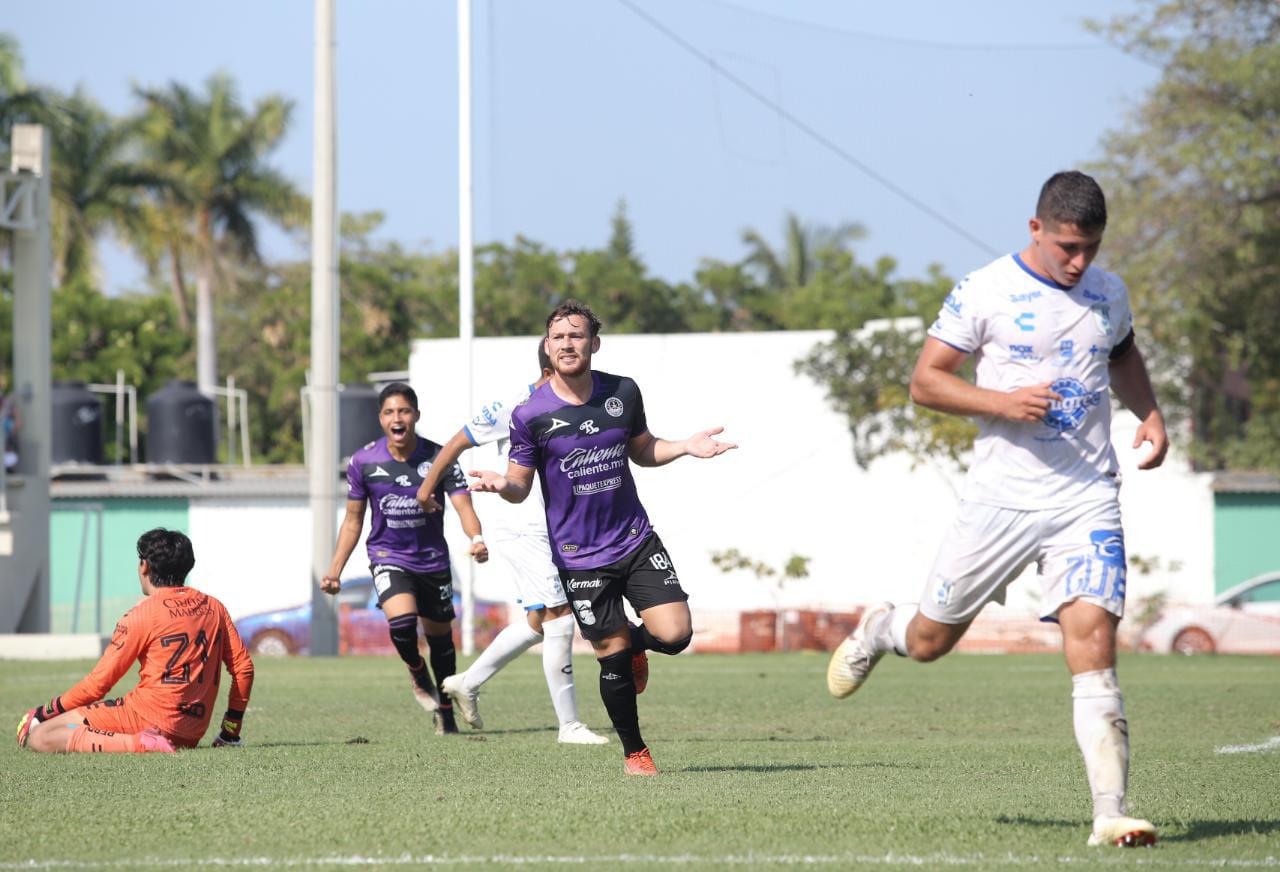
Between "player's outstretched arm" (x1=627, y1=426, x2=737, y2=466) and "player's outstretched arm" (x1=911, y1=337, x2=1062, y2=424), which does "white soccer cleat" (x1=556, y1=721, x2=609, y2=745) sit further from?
"player's outstretched arm" (x1=911, y1=337, x2=1062, y2=424)

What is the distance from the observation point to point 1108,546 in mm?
6000

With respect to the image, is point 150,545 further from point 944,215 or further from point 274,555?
point 944,215

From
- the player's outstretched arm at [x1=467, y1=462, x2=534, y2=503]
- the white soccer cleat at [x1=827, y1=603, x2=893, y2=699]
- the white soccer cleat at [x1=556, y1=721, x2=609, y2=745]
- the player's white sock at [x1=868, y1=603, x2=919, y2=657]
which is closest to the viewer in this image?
the player's white sock at [x1=868, y1=603, x2=919, y2=657]

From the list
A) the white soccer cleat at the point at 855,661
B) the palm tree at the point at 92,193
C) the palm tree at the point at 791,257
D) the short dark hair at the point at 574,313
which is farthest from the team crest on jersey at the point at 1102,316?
the palm tree at the point at 791,257

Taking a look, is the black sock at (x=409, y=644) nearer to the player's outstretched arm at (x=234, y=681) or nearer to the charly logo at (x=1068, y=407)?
the player's outstretched arm at (x=234, y=681)

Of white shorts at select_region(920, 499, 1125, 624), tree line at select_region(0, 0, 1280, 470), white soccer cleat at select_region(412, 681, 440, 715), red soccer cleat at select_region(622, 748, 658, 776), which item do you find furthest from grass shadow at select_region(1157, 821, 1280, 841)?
tree line at select_region(0, 0, 1280, 470)

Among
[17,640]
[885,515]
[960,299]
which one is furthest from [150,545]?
[885,515]

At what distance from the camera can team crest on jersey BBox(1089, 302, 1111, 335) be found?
6090mm

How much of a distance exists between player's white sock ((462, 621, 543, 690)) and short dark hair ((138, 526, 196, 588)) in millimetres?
2202

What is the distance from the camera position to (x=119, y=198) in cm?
5931

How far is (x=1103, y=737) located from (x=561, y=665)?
4.98 metres

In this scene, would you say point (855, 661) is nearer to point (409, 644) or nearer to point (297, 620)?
point (409, 644)

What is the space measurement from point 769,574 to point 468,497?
23.0 m

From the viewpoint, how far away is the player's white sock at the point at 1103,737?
228 inches
